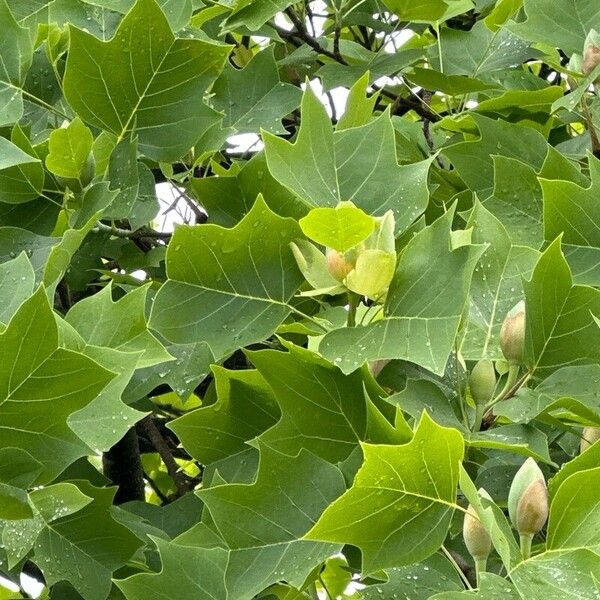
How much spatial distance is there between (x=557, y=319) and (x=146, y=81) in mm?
572

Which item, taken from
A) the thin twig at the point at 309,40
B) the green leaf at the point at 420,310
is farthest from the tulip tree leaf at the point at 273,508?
the thin twig at the point at 309,40

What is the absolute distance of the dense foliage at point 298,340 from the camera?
96 centimetres

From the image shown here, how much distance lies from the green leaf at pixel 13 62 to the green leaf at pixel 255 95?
0.30 m

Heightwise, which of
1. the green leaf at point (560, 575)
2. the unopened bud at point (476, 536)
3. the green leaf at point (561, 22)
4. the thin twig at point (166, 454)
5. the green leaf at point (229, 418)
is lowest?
the thin twig at point (166, 454)

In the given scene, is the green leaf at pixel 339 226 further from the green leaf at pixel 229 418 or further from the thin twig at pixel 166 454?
the thin twig at pixel 166 454

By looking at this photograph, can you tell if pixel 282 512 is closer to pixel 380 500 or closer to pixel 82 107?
pixel 380 500

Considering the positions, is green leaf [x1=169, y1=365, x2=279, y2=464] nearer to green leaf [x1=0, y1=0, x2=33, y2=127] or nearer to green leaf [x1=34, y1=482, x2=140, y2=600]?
green leaf [x1=34, y1=482, x2=140, y2=600]

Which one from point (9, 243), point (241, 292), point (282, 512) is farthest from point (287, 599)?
point (9, 243)

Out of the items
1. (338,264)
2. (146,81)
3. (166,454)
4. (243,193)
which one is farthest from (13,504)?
(166,454)

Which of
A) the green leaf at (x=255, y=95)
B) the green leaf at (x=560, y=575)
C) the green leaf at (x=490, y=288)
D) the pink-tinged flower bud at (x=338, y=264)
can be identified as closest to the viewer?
the green leaf at (x=560, y=575)

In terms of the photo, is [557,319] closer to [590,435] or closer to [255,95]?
[590,435]

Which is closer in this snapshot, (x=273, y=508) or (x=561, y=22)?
(x=273, y=508)

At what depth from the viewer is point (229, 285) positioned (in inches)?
46.1

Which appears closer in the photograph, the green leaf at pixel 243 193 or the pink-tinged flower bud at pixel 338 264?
the pink-tinged flower bud at pixel 338 264
